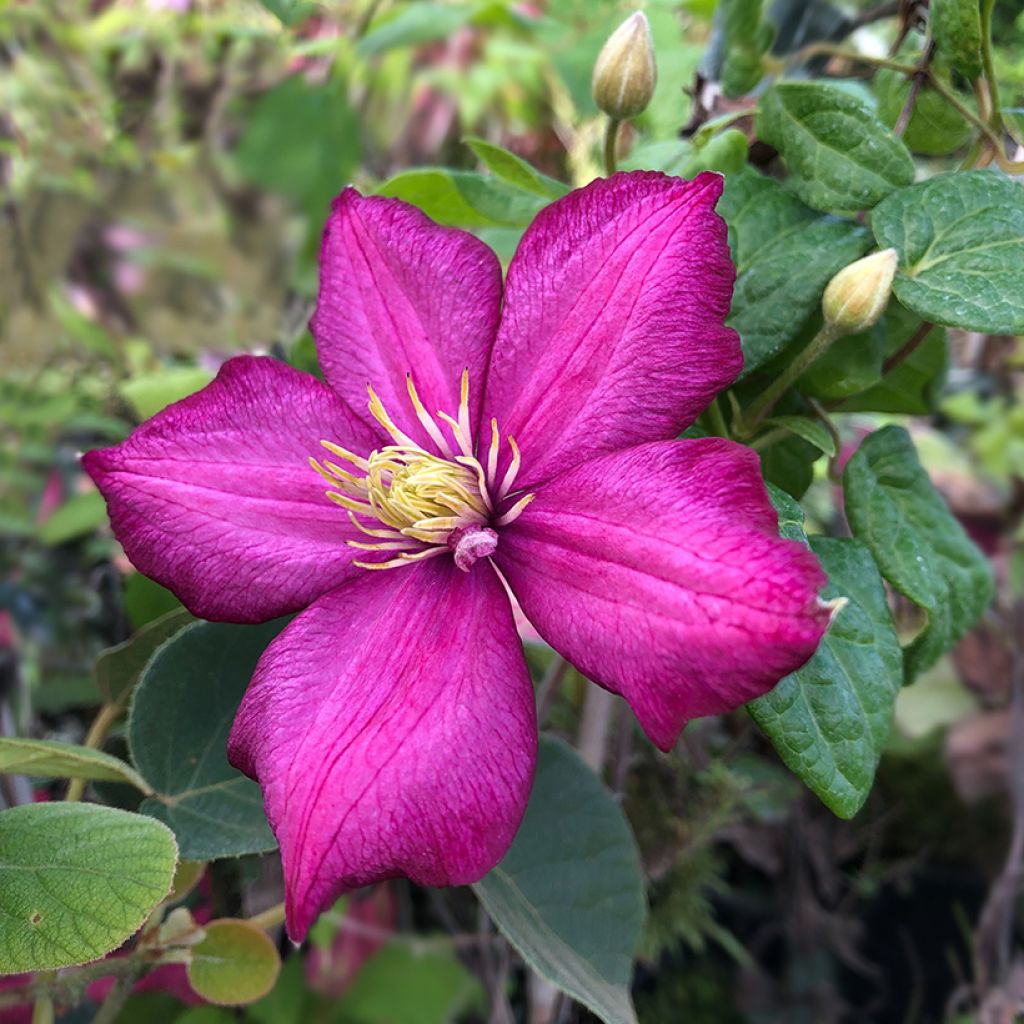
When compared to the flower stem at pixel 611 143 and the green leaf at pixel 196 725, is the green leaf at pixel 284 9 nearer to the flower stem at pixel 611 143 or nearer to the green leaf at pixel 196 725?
the flower stem at pixel 611 143

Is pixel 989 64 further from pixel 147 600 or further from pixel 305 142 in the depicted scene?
pixel 305 142

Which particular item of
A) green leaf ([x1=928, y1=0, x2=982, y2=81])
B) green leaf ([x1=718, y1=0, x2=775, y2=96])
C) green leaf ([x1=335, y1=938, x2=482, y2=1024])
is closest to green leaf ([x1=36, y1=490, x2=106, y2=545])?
green leaf ([x1=335, y1=938, x2=482, y2=1024])

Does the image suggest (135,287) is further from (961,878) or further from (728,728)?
(961,878)

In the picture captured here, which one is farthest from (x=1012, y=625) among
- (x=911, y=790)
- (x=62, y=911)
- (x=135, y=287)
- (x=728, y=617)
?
(x=135, y=287)

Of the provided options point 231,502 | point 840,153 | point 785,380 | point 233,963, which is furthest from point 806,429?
point 233,963

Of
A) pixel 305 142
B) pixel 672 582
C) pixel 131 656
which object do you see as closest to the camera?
pixel 672 582

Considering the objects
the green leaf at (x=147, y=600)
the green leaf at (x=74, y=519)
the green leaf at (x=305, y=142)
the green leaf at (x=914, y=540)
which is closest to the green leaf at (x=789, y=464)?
the green leaf at (x=914, y=540)
